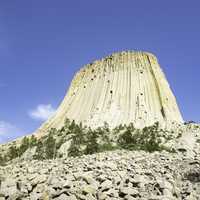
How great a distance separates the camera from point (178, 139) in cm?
3841

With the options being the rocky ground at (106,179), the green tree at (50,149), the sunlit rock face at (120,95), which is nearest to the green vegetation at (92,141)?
the green tree at (50,149)

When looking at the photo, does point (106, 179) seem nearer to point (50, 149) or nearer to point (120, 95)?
point (50, 149)

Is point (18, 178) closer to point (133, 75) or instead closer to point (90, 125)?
point (90, 125)

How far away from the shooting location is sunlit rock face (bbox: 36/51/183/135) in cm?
5109

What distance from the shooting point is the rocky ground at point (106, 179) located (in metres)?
17.6

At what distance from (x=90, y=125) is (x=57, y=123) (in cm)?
628

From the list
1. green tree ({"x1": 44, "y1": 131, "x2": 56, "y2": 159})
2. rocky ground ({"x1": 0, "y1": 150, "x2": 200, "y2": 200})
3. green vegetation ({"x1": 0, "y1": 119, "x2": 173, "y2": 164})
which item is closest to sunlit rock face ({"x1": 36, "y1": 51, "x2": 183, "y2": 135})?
green vegetation ({"x1": 0, "y1": 119, "x2": 173, "y2": 164})

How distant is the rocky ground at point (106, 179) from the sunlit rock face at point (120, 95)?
25849mm

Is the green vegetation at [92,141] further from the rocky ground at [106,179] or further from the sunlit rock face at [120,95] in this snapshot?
the rocky ground at [106,179]

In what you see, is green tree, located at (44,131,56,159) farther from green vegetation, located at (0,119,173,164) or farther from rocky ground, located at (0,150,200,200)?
rocky ground, located at (0,150,200,200)

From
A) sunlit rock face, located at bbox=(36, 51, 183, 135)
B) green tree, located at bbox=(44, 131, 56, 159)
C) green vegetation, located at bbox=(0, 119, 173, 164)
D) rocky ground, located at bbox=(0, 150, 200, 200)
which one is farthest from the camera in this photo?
sunlit rock face, located at bbox=(36, 51, 183, 135)

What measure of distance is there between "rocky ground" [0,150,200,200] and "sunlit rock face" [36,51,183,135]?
84.8 feet

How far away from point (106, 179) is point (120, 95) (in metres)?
35.5

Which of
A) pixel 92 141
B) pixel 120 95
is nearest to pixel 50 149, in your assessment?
pixel 92 141
